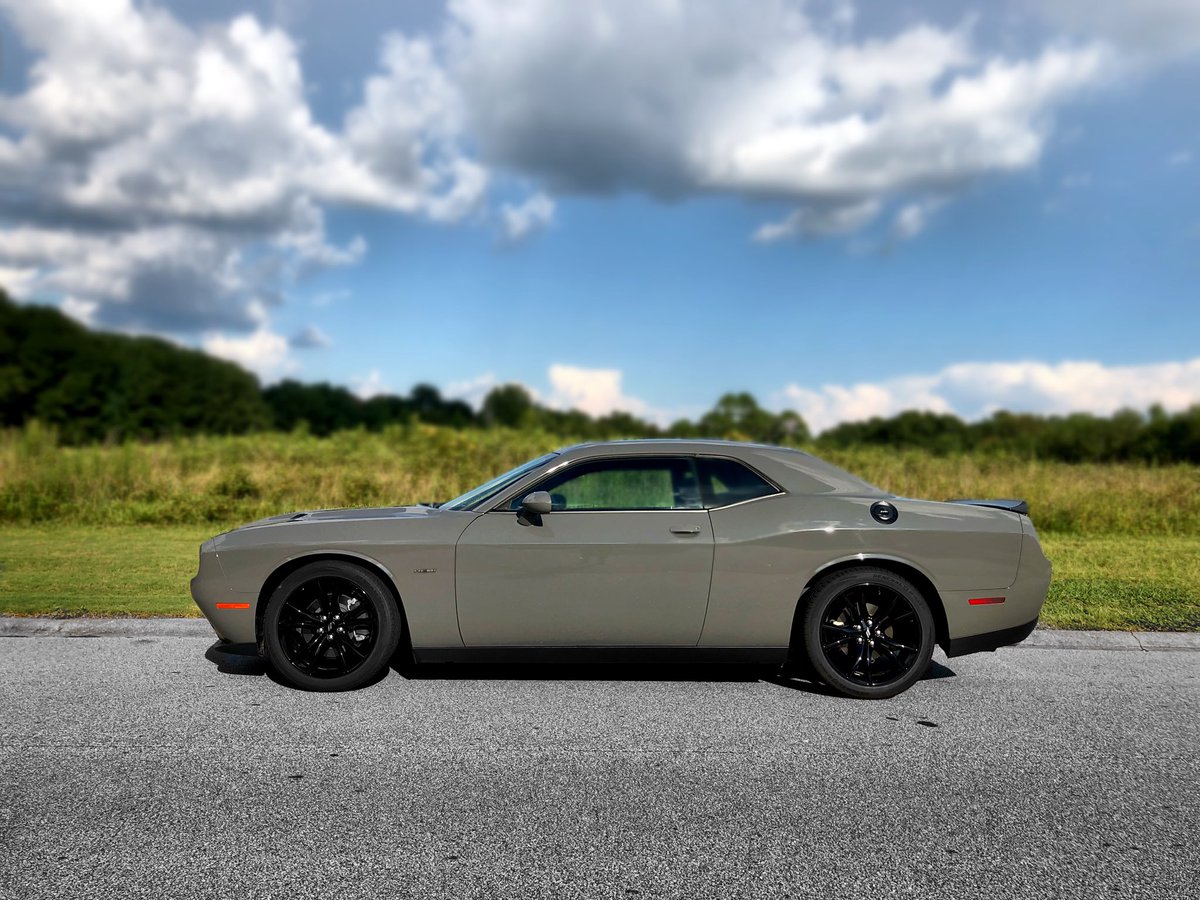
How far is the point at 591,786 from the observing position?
13.0 ft

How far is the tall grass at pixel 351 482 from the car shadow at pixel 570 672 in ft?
30.3

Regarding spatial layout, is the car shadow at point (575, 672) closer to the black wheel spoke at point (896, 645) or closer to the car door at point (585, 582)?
the car door at point (585, 582)

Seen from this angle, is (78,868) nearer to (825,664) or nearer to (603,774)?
(603,774)

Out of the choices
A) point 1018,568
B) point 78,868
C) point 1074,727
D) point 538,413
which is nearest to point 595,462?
point 1018,568

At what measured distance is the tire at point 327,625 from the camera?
5.51 metres

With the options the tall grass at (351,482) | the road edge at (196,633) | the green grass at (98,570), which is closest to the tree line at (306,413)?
the tall grass at (351,482)

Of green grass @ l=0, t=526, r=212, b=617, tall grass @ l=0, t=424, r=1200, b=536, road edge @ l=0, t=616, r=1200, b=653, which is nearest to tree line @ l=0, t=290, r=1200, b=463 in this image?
tall grass @ l=0, t=424, r=1200, b=536

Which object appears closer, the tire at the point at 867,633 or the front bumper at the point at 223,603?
the tire at the point at 867,633

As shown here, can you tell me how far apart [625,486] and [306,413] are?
4296 inches

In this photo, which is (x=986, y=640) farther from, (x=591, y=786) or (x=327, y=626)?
(x=327, y=626)

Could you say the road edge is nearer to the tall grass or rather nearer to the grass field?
the grass field

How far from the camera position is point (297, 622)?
560 cm

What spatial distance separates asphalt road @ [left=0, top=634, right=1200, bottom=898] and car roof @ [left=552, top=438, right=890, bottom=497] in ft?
4.02

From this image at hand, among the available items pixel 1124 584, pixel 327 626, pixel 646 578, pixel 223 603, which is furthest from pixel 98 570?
pixel 1124 584
